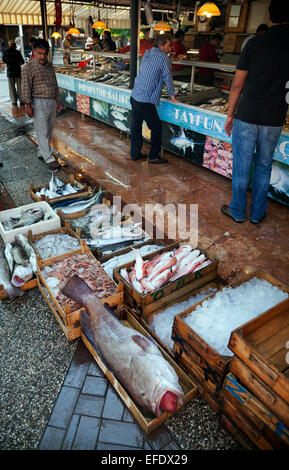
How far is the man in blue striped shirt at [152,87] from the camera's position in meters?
5.59

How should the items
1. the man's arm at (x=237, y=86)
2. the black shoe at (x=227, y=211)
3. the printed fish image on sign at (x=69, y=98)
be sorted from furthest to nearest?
the printed fish image on sign at (x=69, y=98) → the black shoe at (x=227, y=211) → the man's arm at (x=237, y=86)

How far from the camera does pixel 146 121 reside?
619 cm

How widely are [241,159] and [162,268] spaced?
84.9 inches

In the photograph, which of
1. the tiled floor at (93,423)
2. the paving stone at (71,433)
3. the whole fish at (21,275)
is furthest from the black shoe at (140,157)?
the paving stone at (71,433)

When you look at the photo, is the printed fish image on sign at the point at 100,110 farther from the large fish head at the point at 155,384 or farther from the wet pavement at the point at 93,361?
the large fish head at the point at 155,384

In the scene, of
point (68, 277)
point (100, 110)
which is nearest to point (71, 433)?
point (68, 277)

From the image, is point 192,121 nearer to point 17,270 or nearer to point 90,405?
point 17,270

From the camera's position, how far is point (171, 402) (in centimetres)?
204

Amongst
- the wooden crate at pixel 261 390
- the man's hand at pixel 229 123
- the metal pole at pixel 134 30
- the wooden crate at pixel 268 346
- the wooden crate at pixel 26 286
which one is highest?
the metal pole at pixel 134 30

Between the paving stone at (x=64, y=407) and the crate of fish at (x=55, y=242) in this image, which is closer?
the paving stone at (x=64, y=407)

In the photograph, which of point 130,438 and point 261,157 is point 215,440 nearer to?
point 130,438

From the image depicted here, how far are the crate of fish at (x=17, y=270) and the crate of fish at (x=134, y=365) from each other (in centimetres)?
72

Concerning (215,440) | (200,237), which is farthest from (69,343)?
(200,237)

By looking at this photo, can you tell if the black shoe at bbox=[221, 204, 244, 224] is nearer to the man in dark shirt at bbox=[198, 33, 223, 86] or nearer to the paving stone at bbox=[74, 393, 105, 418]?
the paving stone at bbox=[74, 393, 105, 418]
